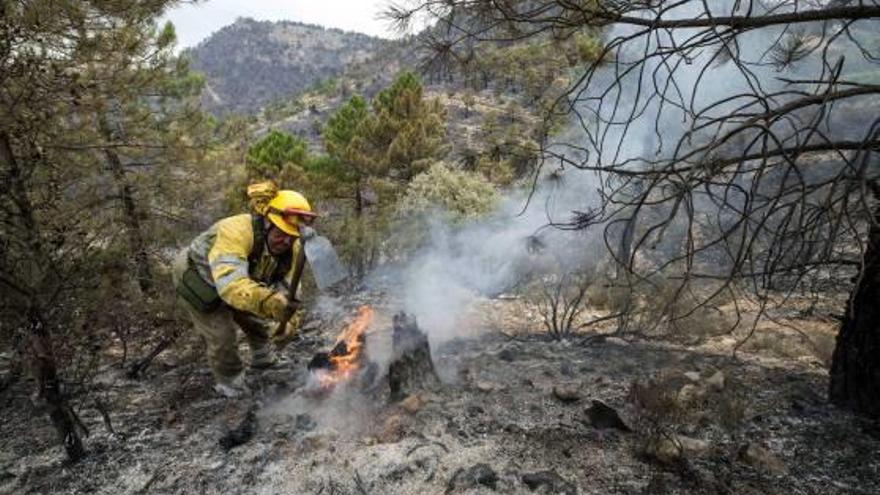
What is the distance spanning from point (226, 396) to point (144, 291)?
4.13 m

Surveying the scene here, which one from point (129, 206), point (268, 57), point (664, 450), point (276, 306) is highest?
point (268, 57)

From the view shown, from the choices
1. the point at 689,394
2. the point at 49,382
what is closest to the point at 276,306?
the point at 49,382

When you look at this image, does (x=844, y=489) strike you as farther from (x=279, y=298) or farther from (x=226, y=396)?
(x=226, y=396)

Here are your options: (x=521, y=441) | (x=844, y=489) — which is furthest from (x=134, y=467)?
(x=844, y=489)

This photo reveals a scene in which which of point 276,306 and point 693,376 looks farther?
point 693,376

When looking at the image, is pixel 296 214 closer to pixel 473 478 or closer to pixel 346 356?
pixel 346 356

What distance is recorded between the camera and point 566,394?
4.21m

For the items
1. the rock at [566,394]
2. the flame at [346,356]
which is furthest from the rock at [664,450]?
the flame at [346,356]

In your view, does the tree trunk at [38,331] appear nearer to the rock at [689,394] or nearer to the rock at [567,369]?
the rock at [567,369]

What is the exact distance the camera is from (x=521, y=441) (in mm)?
3639

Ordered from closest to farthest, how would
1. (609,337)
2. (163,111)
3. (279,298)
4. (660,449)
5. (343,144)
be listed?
(660,449) < (279,298) < (609,337) < (163,111) < (343,144)

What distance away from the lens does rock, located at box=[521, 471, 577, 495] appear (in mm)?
3100

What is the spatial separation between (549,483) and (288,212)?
249cm

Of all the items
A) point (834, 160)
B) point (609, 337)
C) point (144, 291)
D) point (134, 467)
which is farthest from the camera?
point (834, 160)
